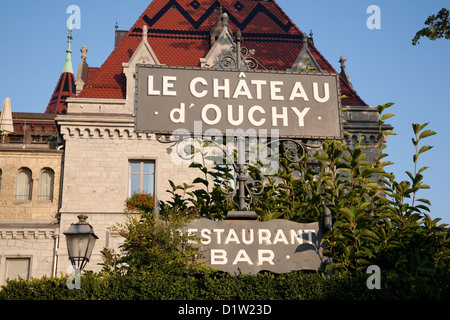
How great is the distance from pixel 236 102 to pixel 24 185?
64.4 feet

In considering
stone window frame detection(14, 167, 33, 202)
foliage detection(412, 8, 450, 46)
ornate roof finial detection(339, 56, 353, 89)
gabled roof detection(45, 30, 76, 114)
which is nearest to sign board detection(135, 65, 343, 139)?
foliage detection(412, 8, 450, 46)

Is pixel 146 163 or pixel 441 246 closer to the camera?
pixel 441 246

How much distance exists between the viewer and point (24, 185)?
2294cm

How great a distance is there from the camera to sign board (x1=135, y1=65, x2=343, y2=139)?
544cm

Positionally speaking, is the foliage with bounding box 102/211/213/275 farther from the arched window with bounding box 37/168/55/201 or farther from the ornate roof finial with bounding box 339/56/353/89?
the ornate roof finial with bounding box 339/56/353/89

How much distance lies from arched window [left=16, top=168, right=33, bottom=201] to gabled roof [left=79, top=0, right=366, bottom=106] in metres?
4.25

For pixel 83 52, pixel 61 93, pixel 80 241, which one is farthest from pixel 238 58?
pixel 61 93

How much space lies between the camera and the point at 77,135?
73.5 feet

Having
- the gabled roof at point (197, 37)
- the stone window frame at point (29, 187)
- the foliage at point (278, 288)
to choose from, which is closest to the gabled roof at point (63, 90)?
the gabled roof at point (197, 37)

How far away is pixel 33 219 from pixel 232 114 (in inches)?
734

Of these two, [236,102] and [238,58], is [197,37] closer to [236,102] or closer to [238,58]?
[238,58]

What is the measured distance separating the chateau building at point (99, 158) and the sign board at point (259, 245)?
51.1 feet
